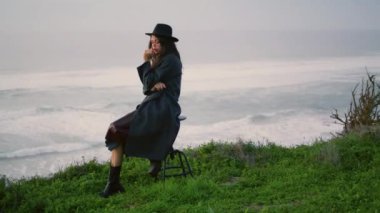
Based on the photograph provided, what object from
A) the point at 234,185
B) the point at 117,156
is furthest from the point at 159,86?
the point at 234,185

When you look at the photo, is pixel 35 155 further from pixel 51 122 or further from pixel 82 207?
pixel 82 207

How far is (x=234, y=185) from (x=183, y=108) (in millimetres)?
17326

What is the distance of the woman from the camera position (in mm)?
6383

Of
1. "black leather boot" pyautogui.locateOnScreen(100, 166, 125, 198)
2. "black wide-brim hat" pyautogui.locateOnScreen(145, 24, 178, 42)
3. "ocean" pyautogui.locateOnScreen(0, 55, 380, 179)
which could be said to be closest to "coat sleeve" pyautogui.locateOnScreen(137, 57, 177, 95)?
"black wide-brim hat" pyautogui.locateOnScreen(145, 24, 178, 42)

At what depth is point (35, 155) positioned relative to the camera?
14898mm

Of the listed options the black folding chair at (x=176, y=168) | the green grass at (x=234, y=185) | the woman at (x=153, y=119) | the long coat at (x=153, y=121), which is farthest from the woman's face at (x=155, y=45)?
the green grass at (x=234, y=185)

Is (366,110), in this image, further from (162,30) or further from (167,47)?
(162,30)

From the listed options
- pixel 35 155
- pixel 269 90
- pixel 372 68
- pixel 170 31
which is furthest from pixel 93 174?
pixel 372 68

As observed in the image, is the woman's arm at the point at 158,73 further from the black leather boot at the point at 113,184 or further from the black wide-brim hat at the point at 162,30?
the black leather boot at the point at 113,184

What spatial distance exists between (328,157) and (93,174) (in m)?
3.20

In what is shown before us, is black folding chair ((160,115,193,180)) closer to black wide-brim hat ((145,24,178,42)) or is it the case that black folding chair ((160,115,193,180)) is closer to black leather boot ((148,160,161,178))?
black leather boot ((148,160,161,178))

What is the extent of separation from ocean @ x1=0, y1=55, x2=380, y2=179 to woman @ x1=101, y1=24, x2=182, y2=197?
2.34 metres

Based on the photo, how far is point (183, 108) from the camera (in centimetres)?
2378

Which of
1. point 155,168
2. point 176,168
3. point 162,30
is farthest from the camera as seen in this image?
point 176,168
